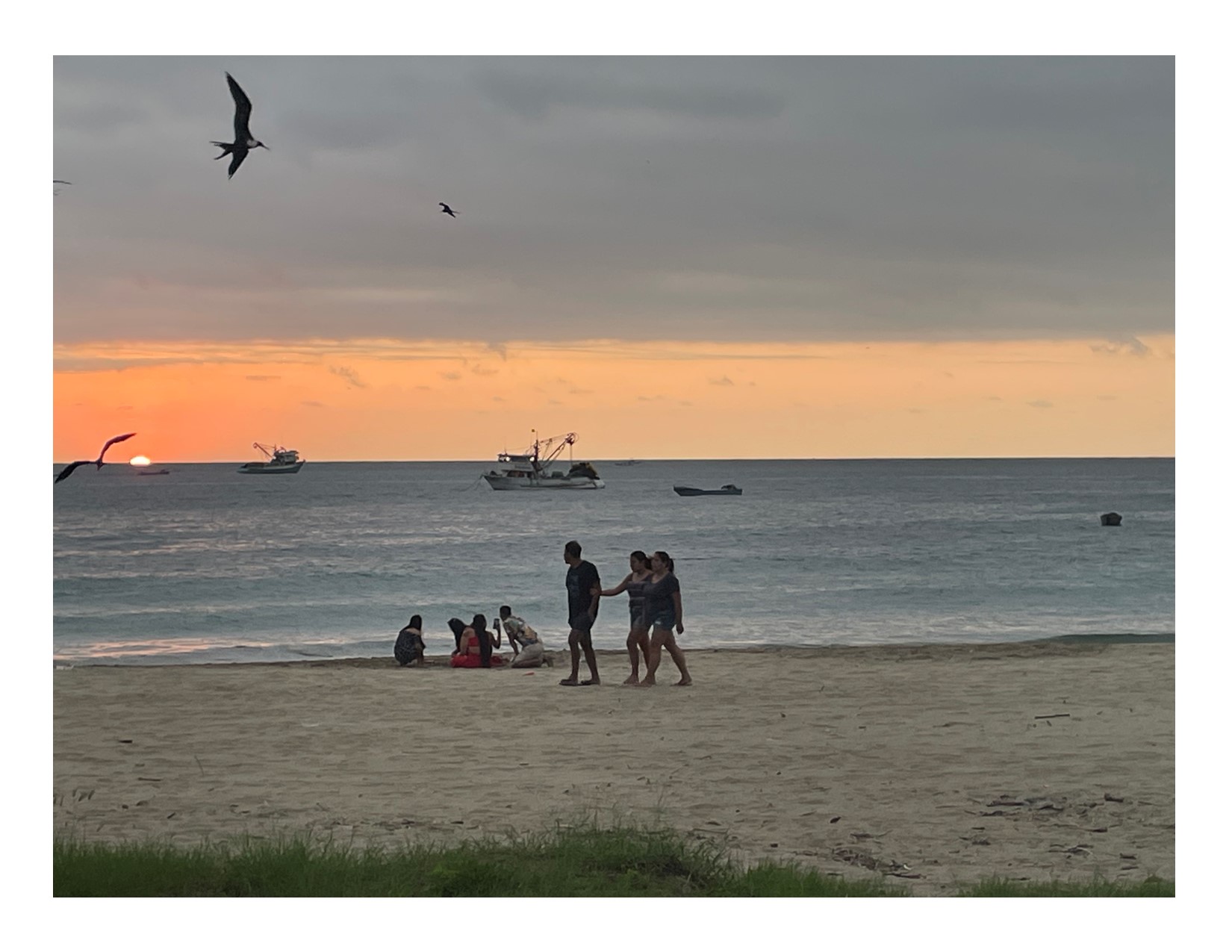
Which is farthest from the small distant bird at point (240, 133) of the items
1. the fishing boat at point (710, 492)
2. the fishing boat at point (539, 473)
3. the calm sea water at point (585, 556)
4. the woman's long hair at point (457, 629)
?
the fishing boat at point (710, 492)

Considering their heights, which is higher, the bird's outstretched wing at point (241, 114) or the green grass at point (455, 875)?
the bird's outstretched wing at point (241, 114)

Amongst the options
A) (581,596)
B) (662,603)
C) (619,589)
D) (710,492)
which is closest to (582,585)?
(581,596)

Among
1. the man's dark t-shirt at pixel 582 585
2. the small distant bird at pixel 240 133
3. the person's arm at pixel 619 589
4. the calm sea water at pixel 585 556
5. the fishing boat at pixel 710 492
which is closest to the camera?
the small distant bird at pixel 240 133

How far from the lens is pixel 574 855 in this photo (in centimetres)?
739

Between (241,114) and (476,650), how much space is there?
997 cm

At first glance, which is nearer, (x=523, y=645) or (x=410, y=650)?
(x=523, y=645)

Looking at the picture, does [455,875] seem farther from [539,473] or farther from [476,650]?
[539,473]

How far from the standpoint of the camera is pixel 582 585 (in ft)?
45.1

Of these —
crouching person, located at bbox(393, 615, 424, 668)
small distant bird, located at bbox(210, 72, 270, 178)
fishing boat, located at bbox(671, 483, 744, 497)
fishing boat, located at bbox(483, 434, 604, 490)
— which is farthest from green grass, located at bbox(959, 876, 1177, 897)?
fishing boat, located at bbox(671, 483, 744, 497)

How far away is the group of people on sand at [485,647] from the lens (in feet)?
55.1

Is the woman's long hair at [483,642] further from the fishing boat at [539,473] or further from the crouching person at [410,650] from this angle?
the fishing boat at [539,473]

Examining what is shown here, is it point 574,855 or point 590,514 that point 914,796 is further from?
point 590,514

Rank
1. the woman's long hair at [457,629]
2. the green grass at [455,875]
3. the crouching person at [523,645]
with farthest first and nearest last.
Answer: the woman's long hair at [457,629] < the crouching person at [523,645] < the green grass at [455,875]

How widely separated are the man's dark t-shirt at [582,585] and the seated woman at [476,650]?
299 centimetres
